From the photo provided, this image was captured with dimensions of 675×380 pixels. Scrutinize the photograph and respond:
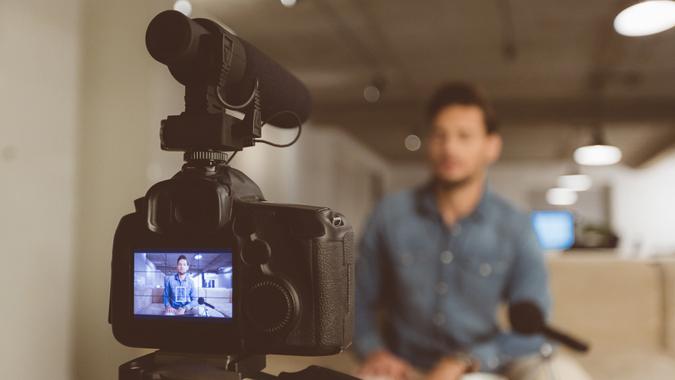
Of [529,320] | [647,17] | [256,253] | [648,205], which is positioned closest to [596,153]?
[647,17]

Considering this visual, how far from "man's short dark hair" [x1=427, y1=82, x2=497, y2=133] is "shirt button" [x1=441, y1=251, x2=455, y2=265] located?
0.37m

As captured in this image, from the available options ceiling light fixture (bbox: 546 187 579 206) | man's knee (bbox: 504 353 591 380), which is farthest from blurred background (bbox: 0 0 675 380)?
ceiling light fixture (bbox: 546 187 579 206)

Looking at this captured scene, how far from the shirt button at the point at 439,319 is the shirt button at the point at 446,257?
0.48ft

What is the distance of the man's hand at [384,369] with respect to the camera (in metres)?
1.46

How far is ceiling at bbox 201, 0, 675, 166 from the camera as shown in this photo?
436 cm

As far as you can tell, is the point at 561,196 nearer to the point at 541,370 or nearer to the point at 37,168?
the point at 541,370

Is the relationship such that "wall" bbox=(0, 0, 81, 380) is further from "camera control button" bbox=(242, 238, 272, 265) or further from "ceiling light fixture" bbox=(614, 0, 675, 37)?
"ceiling light fixture" bbox=(614, 0, 675, 37)

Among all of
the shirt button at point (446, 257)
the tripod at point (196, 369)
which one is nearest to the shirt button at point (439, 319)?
the shirt button at point (446, 257)

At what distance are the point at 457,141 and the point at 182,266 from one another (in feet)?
3.60

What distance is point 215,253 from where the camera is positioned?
0.62 metres

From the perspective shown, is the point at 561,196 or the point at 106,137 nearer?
the point at 106,137

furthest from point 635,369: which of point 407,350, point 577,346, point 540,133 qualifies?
point 540,133

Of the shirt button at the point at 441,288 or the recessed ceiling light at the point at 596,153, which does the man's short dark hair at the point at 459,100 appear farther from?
the recessed ceiling light at the point at 596,153

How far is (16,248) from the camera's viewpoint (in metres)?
1.42
